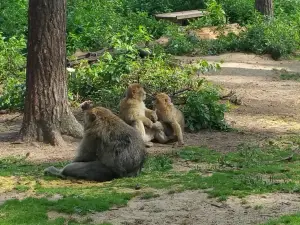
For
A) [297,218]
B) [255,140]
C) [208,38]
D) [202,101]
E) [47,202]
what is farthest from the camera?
[208,38]

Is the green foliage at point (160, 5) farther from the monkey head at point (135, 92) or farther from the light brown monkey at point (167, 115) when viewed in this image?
the monkey head at point (135, 92)

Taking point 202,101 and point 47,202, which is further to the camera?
point 202,101

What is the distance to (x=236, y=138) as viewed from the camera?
1226 cm

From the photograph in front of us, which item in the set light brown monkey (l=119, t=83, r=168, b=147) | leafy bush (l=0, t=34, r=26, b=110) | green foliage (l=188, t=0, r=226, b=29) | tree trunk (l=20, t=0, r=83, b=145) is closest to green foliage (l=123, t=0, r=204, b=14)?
green foliage (l=188, t=0, r=226, b=29)

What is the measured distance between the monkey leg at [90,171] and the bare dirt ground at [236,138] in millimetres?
1036

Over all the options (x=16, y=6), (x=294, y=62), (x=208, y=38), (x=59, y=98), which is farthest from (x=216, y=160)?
(x=16, y=6)

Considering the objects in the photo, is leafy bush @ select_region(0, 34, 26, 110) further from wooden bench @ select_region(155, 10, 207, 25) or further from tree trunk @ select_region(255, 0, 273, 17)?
tree trunk @ select_region(255, 0, 273, 17)

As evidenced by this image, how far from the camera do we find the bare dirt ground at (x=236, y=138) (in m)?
7.58

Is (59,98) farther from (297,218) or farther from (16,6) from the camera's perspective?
(16,6)

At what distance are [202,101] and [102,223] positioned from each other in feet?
19.8

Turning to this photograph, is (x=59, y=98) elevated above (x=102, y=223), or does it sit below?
above

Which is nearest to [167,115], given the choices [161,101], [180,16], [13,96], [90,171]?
[161,101]

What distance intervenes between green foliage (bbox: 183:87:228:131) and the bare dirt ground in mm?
207

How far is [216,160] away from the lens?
409 inches
